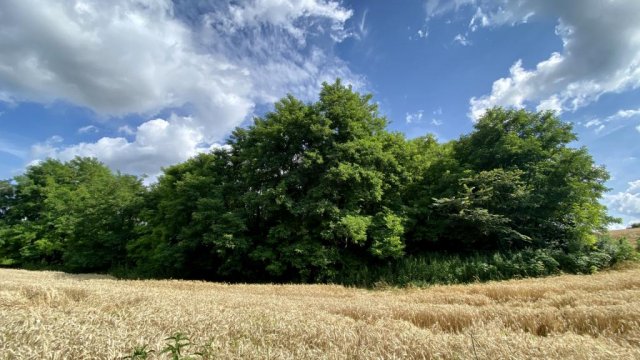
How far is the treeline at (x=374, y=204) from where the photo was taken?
22.1 m

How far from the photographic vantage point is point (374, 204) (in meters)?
25.9

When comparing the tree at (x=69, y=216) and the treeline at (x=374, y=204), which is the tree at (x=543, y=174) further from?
the tree at (x=69, y=216)

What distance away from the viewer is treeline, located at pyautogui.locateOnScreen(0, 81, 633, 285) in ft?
72.5

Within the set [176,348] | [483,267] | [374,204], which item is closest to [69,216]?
[374,204]

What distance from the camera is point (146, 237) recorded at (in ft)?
105

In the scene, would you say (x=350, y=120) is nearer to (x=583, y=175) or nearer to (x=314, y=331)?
(x=583, y=175)

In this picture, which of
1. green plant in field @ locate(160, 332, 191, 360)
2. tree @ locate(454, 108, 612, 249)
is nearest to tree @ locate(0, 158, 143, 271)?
tree @ locate(454, 108, 612, 249)

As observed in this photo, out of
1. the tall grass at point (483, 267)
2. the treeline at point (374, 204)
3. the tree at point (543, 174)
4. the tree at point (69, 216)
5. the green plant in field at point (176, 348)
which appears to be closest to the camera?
the green plant in field at point (176, 348)

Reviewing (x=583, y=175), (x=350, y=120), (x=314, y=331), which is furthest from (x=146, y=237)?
(x=583, y=175)

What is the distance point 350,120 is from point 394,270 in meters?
11.5

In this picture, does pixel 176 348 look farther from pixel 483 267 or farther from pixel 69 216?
pixel 69 216

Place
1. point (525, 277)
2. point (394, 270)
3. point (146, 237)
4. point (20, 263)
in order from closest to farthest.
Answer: point (525, 277) < point (394, 270) < point (146, 237) < point (20, 263)

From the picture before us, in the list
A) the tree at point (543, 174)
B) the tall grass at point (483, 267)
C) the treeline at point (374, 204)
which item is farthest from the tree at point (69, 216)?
the tree at point (543, 174)

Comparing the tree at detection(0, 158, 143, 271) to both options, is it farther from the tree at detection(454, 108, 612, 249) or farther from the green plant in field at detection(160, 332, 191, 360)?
the green plant in field at detection(160, 332, 191, 360)
